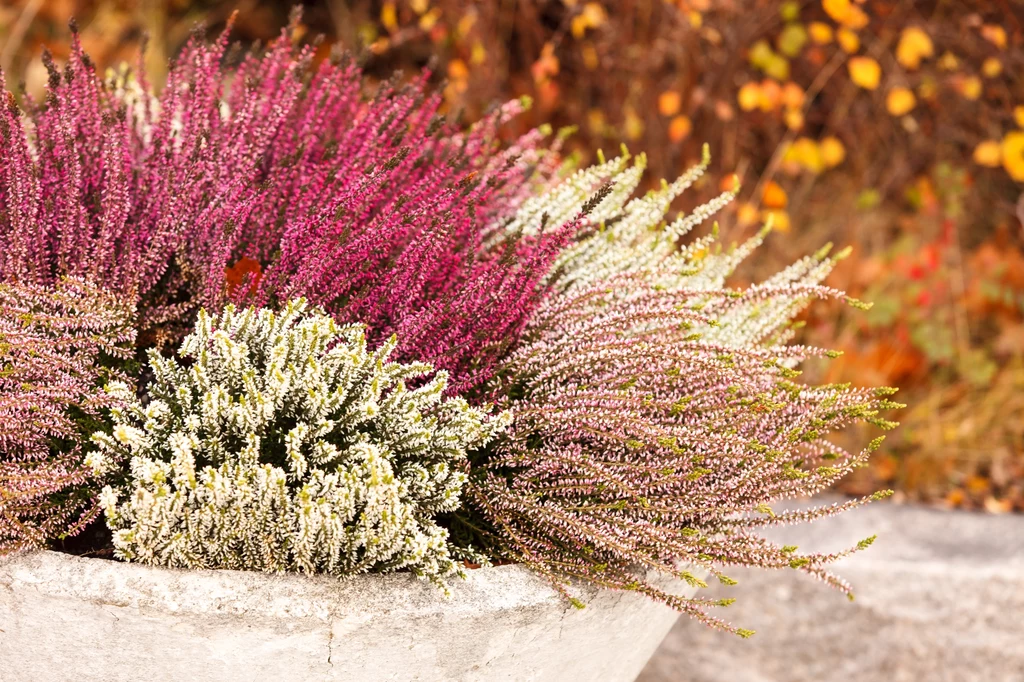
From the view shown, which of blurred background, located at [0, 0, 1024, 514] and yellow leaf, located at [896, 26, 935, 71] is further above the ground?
yellow leaf, located at [896, 26, 935, 71]

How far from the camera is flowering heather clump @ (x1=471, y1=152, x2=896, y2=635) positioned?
1.36 meters

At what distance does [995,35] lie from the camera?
347 centimetres

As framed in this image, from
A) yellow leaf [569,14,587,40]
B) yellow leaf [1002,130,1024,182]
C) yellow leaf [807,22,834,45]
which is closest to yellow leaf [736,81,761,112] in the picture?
yellow leaf [807,22,834,45]

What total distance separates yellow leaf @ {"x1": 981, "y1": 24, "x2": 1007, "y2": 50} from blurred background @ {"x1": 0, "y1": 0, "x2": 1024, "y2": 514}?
0.02 meters

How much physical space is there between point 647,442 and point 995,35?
109 inches

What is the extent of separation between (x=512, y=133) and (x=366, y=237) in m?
2.22

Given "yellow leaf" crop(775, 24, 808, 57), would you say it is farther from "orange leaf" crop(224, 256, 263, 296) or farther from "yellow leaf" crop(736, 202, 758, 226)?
"orange leaf" crop(224, 256, 263, 296)

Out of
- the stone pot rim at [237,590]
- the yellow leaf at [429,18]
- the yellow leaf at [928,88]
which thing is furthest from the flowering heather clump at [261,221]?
the yellow leaf at [928,88]

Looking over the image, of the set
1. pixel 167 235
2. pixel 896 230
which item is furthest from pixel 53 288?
pixel 896 230

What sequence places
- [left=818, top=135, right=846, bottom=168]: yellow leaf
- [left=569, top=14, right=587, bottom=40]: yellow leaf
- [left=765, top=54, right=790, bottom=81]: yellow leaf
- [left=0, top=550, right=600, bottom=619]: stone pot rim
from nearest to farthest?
1. [left=0, top=550, right=600, bottom=619]: stone pot rim
2. [left=569, top=14, right=587, bottom=40]: yellow leaf
3. [left=765, top=54, right=790, bottom=81]: yellow leaf
4. [left=818, top=135, right=846, bottom=168]: yellow leaf

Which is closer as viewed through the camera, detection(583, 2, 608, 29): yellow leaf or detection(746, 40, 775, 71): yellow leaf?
detection(583, 2, 608, 29): yellow leaf

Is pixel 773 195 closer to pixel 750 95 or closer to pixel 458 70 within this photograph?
pixel 750 95

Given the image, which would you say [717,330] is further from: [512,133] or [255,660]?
[512,133]

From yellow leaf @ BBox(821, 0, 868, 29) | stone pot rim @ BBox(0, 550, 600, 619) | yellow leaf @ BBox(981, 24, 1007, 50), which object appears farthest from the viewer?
yellow leaf @ BBox(981, 24, 1007, 50)
